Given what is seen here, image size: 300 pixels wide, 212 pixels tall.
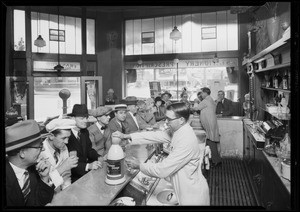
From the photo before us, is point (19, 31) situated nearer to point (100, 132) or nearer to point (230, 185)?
point (100, 132)

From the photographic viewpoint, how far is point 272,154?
274cm

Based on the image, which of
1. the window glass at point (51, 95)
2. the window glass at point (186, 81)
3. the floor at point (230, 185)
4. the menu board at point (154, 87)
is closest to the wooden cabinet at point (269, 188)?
the floor at point (230, 185)

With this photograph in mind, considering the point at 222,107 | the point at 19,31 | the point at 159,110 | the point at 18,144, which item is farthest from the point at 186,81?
the point at 18,144

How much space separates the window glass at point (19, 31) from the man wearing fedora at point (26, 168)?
8.35m

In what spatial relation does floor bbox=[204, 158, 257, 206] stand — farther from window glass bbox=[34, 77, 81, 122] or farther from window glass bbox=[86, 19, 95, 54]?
window glass bbox=[86, 19, 95, 54]

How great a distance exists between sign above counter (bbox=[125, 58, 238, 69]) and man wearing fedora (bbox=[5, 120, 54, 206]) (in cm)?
833

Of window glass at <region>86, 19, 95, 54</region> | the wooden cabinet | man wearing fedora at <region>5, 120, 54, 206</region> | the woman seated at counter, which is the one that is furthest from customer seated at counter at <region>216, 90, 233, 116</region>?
man wearing fedora at <region>5, 120, 54, 206</region>

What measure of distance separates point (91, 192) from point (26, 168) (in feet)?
1.66

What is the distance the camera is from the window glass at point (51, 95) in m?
7.10

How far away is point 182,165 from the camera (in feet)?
6.89

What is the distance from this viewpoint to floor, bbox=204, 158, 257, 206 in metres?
3.69

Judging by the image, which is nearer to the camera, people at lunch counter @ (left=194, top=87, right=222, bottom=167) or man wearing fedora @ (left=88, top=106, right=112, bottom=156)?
man wearing fedora @ (left=88, top=106, right=112, bottom=156)

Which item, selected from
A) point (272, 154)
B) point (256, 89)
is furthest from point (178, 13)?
point (272, 154)
